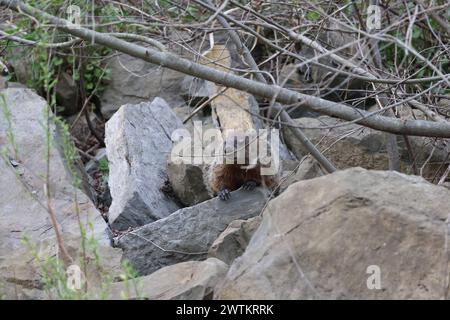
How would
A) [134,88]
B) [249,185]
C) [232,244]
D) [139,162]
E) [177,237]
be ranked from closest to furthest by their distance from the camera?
[232,244]
[177,237]
[249,185]
[139,162]
[134,88]

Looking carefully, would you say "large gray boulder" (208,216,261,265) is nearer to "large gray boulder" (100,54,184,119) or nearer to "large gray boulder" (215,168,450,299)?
"large gray boulder" (215,168,450,299)

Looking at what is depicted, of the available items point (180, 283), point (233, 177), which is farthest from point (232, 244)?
point (233, 177)

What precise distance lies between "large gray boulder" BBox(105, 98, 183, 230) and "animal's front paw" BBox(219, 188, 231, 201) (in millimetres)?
501

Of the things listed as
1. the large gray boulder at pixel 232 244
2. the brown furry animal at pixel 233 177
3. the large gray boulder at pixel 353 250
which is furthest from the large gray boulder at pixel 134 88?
the large gray boulder at pixel 353 250

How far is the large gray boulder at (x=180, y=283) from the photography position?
12.1 feet

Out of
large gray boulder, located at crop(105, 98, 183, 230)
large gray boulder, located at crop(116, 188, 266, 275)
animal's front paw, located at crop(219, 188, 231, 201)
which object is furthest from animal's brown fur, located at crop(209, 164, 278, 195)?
large gray boulder, located at crop(116, 188, 266, 275)

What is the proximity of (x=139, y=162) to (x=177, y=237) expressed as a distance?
49.5 inches

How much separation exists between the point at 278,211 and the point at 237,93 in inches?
139

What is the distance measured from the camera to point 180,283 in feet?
12.6

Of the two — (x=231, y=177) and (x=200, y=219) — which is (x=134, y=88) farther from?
(x=200, y=219)

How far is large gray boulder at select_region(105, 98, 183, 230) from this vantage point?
5.89m

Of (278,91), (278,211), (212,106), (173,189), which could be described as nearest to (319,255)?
(278,211)

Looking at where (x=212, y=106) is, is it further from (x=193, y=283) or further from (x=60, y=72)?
(x=193, y=283)

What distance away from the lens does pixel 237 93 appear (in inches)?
281
